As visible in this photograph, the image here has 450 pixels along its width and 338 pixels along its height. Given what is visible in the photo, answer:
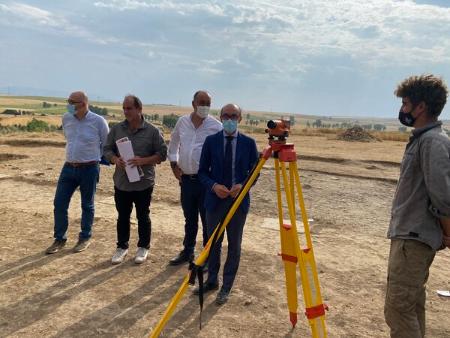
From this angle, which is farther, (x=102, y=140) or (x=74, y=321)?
(x=102, y=140)

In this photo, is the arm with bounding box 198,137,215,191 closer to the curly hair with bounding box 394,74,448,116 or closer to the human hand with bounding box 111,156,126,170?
the human hand with bounding box 111,156,126,170

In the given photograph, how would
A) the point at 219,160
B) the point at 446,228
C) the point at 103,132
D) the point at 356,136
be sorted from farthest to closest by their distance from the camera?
1. the point at 356,136
2. the point at 103,132
3. the point at 219,160
4. the point at 446,228

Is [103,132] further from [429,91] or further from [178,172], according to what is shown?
[429,91]

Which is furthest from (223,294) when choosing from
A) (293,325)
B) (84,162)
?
(84,162)

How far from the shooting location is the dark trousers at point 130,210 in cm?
553

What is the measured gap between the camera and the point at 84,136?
588cm

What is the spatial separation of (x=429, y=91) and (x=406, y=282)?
133cm

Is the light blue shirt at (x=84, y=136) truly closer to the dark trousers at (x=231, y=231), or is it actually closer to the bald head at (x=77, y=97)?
the bald head at (x=77, y=97)

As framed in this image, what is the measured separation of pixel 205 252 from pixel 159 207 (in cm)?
530

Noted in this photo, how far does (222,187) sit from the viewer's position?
4312mm

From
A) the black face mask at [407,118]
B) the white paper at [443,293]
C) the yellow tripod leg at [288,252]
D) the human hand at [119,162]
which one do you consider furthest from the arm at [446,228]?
the human hand at [119,162]

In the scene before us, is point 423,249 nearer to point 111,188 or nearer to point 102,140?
point 102,140

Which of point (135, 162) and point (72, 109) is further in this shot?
point (72, 109)

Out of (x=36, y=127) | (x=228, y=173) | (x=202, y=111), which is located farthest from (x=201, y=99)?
(x=36, y=127)
